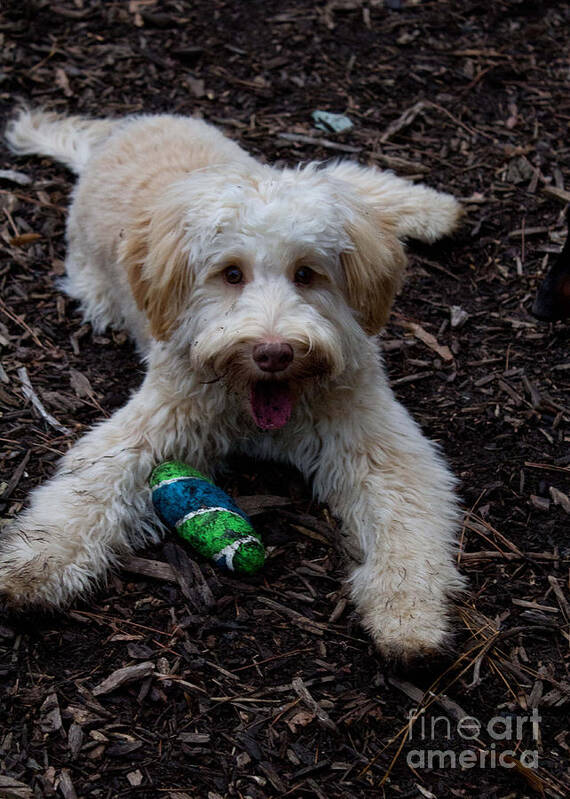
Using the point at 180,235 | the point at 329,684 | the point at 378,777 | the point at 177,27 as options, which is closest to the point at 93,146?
the point at 177,27

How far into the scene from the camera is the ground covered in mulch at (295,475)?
10.6 ft

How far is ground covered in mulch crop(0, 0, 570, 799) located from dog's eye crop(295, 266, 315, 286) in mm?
1025

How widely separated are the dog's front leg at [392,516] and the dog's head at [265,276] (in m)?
0.33

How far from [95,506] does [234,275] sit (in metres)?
1.15

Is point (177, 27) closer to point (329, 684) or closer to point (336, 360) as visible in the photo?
point (336, 360)

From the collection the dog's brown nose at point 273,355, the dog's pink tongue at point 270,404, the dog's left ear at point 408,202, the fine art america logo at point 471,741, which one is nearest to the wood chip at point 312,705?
the fine art america logo at point 471,741

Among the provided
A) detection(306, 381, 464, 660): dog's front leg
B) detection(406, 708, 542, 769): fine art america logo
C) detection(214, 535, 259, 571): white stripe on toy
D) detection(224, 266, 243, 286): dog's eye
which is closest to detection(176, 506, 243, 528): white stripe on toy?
detection(214, 535, 259, 571): white stripe on toy

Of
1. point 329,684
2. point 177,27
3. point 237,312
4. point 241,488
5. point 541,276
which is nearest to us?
point 329,684

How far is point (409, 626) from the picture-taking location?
138 inches

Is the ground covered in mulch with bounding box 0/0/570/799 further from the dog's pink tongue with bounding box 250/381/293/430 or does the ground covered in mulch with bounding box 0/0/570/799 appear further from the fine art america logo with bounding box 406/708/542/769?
the dog's pink tongue with bounding box 250/381/293/430

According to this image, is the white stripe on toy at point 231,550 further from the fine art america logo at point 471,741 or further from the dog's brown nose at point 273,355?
the fine art america logo at point 471,741

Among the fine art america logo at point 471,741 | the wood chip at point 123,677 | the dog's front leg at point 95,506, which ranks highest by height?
the fine art america logo at point 471,741

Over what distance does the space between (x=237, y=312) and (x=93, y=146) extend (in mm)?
3093

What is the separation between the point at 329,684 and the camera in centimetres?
346
